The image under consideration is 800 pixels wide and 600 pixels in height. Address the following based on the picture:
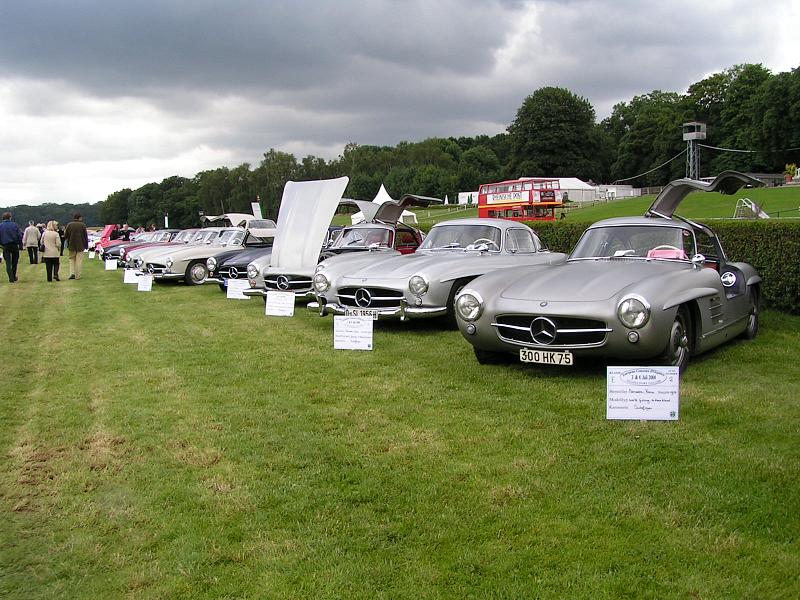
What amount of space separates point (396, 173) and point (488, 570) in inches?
3733

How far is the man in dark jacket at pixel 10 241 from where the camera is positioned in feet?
62.4

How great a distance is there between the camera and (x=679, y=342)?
622 centimetres

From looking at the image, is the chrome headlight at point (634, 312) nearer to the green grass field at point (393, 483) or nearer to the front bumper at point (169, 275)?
the green grass field at point (393, 483)

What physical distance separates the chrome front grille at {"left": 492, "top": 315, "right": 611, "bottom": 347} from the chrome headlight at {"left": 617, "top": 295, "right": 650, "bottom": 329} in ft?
0.53

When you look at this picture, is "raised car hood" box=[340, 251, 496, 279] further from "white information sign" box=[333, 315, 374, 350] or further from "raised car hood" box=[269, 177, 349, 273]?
"raised car hood" box=[269, 177, 349, 273]

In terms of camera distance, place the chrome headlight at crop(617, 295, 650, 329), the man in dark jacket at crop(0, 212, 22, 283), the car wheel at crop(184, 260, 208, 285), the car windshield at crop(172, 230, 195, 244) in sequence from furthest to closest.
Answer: the car windshield at crop(172, 230, 195, 244) < the man in dark jacket at crop(0, 212, 22, 283) < the car wheel at crop(184, 260, 208, 285) < the chrome headlight at crop(617, 295, 650, 329)

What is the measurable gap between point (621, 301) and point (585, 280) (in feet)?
2.15

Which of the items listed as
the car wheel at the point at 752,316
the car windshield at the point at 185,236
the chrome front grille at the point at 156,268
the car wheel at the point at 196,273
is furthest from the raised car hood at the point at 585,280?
the car windshield at the point at 185,236

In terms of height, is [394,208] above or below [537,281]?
above

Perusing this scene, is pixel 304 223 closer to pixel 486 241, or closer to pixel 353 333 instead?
pixel 486 241

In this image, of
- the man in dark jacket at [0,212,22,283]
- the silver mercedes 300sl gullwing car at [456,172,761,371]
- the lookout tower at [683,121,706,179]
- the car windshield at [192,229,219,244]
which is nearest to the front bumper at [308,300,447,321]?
the silver mercedes 300sl gullwing car at [456,172,761,371]

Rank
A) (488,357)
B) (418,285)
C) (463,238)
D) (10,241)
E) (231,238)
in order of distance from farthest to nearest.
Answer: (10,241) < (231,238) < (463,238) < (418,285) < (488,357)

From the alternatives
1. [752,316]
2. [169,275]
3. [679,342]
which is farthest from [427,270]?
[169,275]

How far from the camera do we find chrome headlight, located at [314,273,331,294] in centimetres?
969
